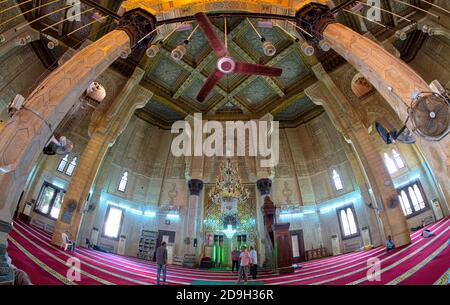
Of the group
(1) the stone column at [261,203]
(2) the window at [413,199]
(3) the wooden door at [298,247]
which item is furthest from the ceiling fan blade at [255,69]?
(3) the wooden door at [298,247]

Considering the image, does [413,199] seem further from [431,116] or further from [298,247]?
[431,116]

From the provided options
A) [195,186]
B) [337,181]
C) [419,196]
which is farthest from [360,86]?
[195,186]

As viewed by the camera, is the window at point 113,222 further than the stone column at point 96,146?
Yes

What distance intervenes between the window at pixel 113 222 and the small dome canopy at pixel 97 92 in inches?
205

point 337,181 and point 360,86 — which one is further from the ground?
point 360,86

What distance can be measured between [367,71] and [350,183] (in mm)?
8400

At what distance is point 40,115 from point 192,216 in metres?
8.96

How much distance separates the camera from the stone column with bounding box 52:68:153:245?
8.56 metres

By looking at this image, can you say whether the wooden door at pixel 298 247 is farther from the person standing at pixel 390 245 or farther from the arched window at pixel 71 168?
the arched window at pixel 71 168

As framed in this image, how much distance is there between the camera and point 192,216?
1192 centimetres

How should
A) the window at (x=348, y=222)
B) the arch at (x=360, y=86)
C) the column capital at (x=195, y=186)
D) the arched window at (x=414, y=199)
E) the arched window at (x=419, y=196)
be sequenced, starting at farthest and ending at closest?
the column capital at (x=195, y=186)
the window at (x=348, y=222)
the arch at (x=360, y=86)
the arched window at (x=414, y=199)
the arched window at (x=419, y=196)

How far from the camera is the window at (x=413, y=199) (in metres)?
9.75
